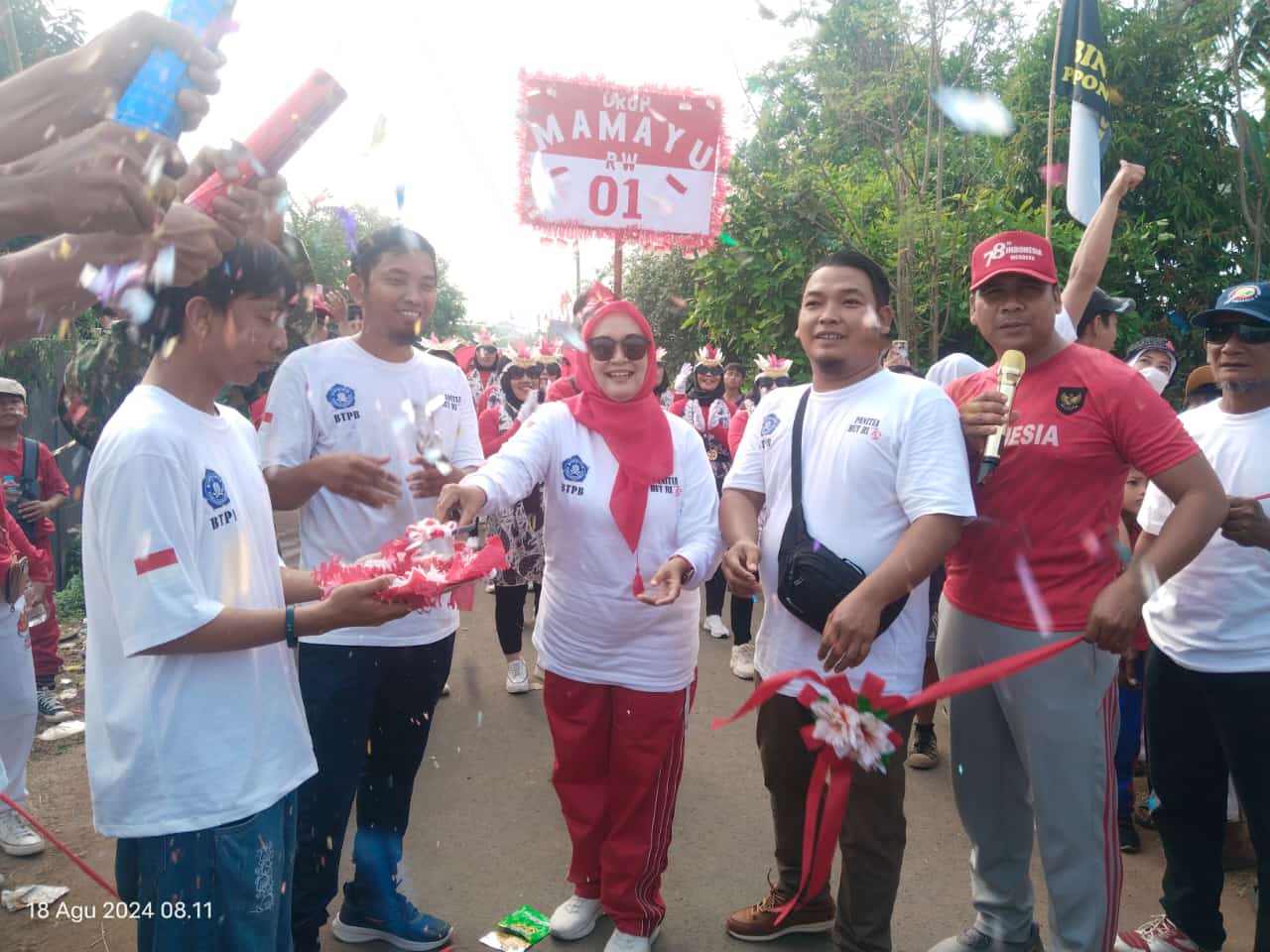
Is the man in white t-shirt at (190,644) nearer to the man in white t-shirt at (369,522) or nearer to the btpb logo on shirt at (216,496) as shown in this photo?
the btpb logo on shirt at (216,496)

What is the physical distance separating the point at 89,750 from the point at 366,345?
5.09 feet

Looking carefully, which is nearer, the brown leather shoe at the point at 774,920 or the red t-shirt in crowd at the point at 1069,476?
the red t-shirt in crowd at the point at 1069,476

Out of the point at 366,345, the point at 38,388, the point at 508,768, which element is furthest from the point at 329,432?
the point at 38,388

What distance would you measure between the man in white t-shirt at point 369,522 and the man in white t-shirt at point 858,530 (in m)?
1.09

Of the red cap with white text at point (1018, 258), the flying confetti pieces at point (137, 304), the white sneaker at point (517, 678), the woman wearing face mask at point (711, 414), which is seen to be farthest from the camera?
the woman wearing face mask at point (711, 414)

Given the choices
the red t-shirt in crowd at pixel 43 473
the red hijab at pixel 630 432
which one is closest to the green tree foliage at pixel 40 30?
the red t-shirt in crowd at pixel 43 473

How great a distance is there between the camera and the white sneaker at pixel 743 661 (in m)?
5.74

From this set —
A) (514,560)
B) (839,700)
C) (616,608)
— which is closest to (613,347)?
(616,608)

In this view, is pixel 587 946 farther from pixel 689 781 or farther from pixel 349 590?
pixel 349 590

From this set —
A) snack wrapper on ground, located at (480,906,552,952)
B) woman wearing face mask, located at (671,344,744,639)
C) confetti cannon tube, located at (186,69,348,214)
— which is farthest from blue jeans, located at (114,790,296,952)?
woman wearing face mask, located at (671,344,744,639)

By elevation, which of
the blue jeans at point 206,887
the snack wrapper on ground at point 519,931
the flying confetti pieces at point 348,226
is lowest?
the snack wrapper on ground at point 519,931

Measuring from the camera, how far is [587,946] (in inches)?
119

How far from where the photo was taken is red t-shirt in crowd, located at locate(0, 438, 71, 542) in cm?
523

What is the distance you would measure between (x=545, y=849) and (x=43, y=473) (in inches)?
164
